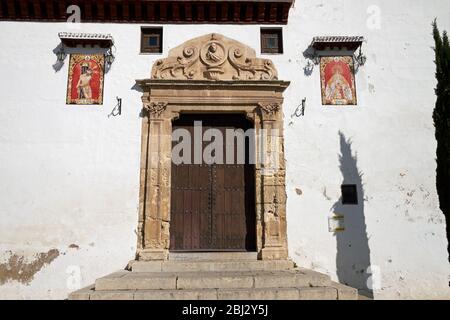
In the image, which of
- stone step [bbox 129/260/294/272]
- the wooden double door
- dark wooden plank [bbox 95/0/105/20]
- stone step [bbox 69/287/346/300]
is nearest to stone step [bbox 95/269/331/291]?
stone step [bbox 69/287/346/300]

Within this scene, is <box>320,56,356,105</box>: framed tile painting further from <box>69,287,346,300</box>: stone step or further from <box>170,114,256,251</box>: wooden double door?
<box>69,287,346,300</box>: stone step

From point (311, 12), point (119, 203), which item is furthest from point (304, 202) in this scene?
point (311, 12)

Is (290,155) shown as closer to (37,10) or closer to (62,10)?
(62,10)

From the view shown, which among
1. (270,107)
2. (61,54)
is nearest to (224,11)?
(270,107)

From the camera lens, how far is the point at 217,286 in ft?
16.8

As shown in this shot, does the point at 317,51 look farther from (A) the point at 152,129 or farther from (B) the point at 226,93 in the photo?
(A) the point at 152,129

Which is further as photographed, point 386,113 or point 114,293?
point 386,113

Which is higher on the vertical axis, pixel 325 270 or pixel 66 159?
pixel 66 159

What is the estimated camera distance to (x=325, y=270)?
21.2 ft

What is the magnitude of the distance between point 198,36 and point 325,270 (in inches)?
189

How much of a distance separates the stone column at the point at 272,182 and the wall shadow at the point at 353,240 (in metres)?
0.97

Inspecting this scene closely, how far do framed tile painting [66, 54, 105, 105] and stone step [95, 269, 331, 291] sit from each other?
3377mm

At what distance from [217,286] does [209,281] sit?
124mm
